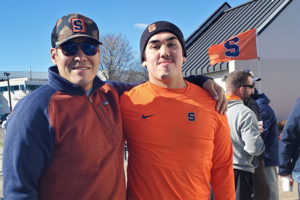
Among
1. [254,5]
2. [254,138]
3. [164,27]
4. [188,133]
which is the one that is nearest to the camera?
[188,133]

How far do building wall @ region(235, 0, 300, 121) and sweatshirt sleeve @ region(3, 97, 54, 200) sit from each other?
9.83 meters

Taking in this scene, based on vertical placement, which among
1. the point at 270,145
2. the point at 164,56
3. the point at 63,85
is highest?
the point at 164,56

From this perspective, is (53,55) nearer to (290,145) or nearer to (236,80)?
(236,80)


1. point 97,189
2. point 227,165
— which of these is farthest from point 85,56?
point 227,165

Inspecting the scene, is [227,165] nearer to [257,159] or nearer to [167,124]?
[167,124]

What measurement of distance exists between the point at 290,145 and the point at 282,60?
8472 mm

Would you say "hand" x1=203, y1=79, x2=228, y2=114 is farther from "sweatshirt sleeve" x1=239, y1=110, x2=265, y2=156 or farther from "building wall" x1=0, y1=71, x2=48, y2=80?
"building wall" x1=0, y1=71, x2=48, y2=80

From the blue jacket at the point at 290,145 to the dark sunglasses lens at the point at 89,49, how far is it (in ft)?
8.68

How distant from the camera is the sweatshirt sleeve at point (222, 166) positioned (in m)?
2.12

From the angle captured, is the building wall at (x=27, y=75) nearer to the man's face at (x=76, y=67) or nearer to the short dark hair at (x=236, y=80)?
the short dark hair at (x=236, y=80)

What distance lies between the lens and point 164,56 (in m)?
2.13

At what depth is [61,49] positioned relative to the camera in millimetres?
1789

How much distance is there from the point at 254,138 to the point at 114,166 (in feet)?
7.32

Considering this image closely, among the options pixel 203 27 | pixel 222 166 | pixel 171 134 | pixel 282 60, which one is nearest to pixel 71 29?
pixel 171 134
